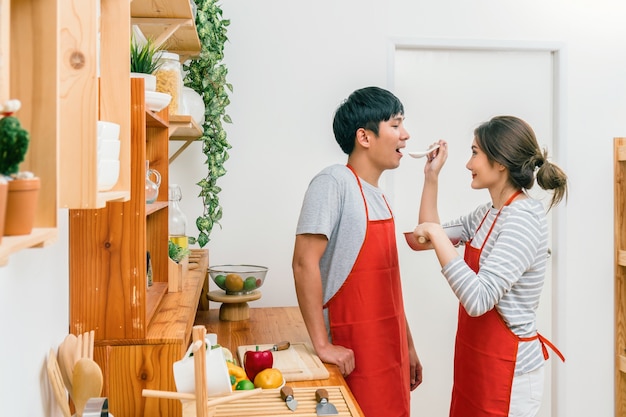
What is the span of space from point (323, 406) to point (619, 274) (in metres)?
2.24

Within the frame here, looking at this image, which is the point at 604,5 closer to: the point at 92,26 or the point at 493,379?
the point at 493,379

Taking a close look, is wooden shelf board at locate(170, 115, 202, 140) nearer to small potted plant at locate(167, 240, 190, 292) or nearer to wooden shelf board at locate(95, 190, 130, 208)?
small potted plant at locate(167, 240, 190, 292)

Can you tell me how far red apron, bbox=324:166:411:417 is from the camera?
1852mm

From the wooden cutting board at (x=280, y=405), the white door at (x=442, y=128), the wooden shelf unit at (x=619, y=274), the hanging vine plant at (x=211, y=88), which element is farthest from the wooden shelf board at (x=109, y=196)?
the wooden shelf unit at (x=619, y=274)

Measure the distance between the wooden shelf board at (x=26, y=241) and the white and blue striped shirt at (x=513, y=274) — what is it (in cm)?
133

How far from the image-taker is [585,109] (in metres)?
3.12

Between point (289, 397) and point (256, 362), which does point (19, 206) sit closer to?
point (289, 397)

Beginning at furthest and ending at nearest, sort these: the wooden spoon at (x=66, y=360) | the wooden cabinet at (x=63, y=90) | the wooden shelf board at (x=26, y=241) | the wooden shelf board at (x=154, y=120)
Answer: the wooden shelf board at (x=154, y=120)
the wooden spoon at (x=66, y=360)
the wooden cabinet at (x=63, y=90)
the wooden shelf board at (x=26, y=241)

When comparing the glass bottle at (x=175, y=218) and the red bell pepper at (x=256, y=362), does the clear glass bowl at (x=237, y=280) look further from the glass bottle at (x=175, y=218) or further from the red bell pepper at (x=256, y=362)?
the red bell pepper at (x=256, y=362)

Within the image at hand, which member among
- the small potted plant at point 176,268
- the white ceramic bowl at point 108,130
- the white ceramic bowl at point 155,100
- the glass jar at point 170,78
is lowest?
the small potted plant at point 176,268

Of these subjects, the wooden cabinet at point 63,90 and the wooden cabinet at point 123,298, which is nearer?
the wooden cabinet at point 63,90

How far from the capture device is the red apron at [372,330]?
6.07 feet

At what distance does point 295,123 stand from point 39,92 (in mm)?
2302

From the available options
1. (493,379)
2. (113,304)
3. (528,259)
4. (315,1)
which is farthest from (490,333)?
(315,1)
